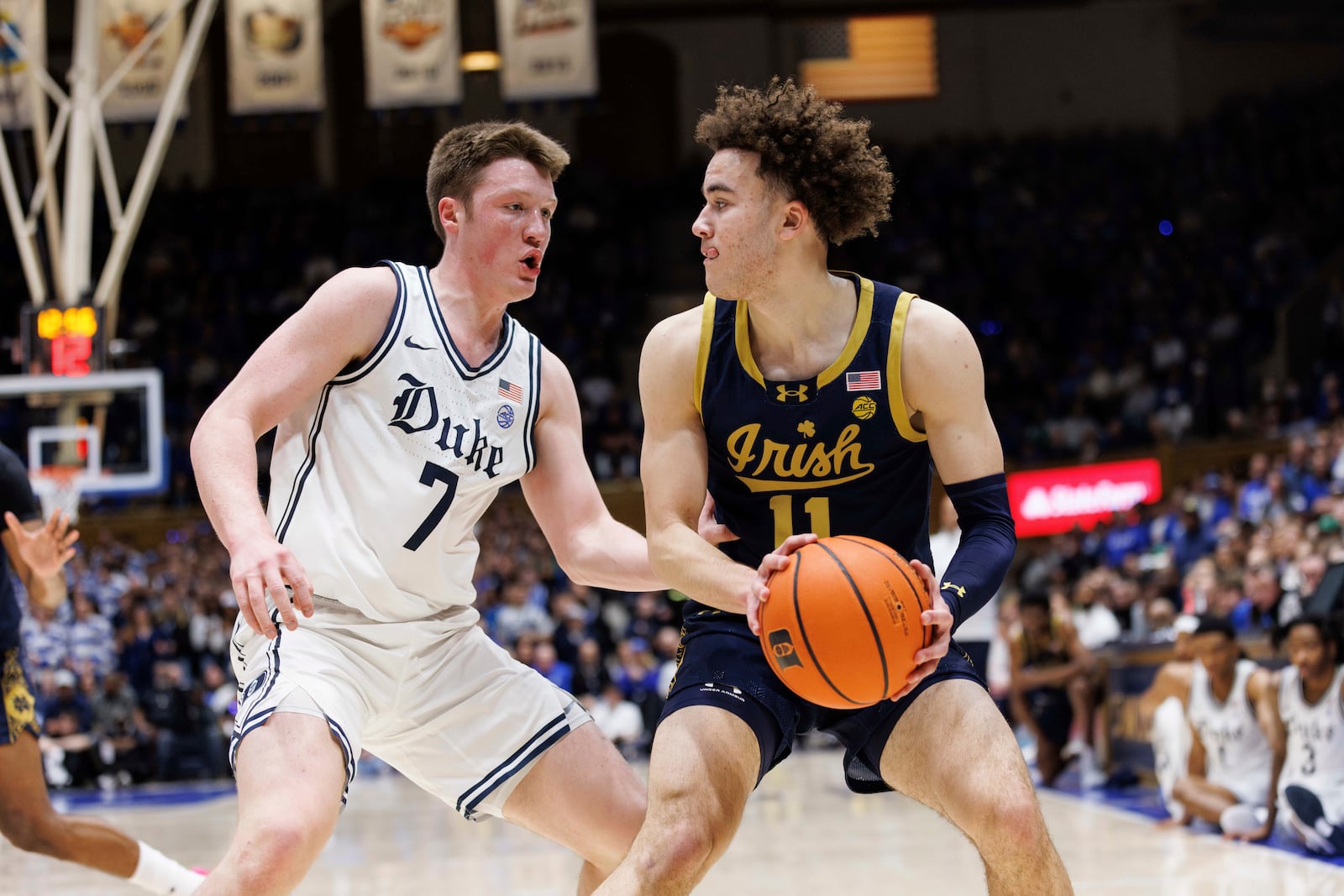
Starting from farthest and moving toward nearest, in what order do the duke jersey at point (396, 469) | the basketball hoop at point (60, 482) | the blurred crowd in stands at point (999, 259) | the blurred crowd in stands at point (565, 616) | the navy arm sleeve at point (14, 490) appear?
1. the blurred crowd in stands at point (999, 259)
2. the blurred crowd in stands at point (565, 616)
3. the basketball hoop at point (60, 482)
4. the navy arm sleeve at point (14, 490)
5. the duke jersey at point (396, 469)

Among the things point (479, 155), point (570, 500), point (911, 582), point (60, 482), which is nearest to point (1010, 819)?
point (911, 582)

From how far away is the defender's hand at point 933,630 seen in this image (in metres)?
3.46

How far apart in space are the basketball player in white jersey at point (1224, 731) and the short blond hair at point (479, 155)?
19.7 feet

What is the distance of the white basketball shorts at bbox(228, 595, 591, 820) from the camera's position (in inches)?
150

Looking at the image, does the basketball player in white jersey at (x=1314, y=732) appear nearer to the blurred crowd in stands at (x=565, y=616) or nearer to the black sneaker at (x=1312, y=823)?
the black sneaker at (x=1312, y=823)

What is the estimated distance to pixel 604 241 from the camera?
85.8ft

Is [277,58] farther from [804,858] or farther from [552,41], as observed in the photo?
[804,858]

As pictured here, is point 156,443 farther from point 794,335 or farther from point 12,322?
point 12,322

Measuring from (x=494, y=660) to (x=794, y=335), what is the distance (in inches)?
46.5

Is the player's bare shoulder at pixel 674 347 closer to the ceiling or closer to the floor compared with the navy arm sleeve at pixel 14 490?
closer to the ceiling

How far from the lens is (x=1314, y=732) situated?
26.2ft

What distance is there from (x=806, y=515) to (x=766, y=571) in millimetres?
404

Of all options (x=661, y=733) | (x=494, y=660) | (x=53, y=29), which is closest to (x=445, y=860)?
(x=494, y=660)

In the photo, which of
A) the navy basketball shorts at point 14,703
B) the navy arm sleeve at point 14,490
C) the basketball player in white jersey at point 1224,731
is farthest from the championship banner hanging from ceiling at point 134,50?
the basketball player in white jersey at point 1224,731
